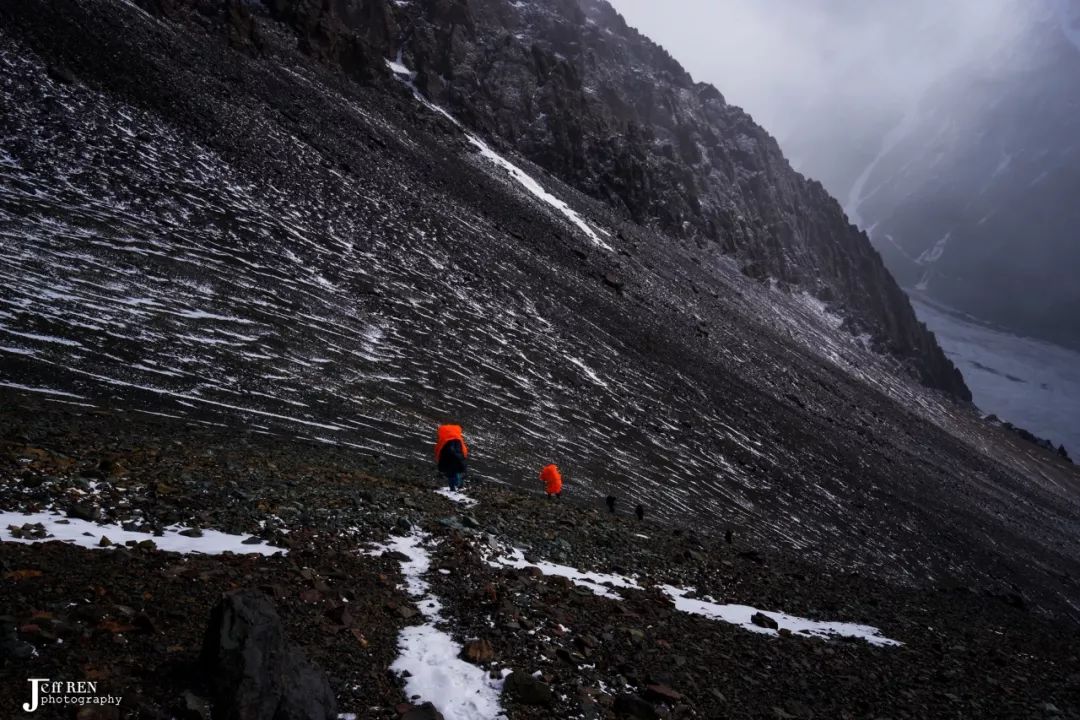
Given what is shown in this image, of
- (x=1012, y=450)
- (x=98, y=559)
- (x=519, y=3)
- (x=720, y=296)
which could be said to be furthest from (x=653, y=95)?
(x=98, y=559)

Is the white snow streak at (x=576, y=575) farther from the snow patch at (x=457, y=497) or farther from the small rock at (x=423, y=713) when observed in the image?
the small rock at (x=423, y=713)

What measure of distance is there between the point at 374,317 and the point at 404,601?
19.5 meters

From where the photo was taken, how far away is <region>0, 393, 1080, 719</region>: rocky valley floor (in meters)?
5.45

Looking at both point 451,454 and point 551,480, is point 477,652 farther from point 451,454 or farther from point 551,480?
point 551,480

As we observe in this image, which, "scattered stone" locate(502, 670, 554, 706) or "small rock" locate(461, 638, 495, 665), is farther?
"small rock" locate(461, 638, 495, 665)

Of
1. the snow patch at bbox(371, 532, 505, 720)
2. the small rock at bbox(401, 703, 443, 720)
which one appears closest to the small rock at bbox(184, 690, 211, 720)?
the small rock at bbox(401, 703, 443, 720)

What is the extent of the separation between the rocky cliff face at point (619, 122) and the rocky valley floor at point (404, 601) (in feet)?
160

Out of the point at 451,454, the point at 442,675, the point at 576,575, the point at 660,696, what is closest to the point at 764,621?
the point at 576,575

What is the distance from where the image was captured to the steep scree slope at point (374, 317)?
17953 millimetres

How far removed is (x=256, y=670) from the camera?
4871mm

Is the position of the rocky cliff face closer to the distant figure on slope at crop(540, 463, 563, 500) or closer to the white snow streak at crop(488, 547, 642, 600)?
the distant figure on slope at crop(540, 463, 563, 500)

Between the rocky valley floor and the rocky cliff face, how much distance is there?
4868 centimetres

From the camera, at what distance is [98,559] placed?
6.37 m

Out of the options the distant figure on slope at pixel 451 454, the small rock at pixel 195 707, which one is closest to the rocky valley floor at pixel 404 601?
the small rock at pixel 195 707
